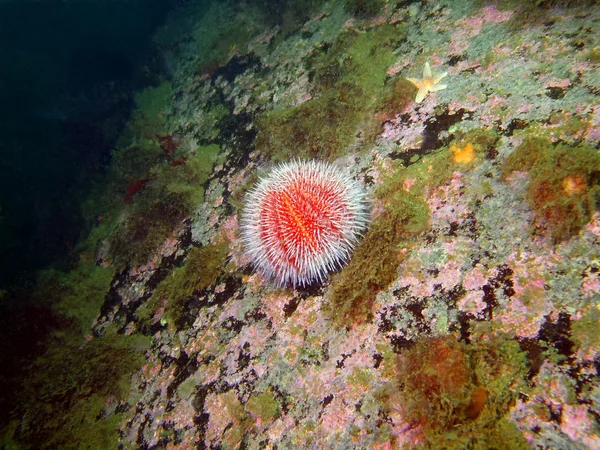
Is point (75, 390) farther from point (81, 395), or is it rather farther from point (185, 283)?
point (185, 283)

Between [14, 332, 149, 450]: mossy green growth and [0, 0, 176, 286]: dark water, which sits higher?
[0, 0, 176, 286]: dark water

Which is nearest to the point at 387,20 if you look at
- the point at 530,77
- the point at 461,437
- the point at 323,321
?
the point at 530,77

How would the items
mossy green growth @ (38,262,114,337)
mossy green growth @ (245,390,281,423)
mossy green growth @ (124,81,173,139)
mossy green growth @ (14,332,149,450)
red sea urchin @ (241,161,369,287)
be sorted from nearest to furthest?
1. mossy green growth @ (245,390,281,423)
2. red sea urchin @ (241,161,369,287)
3. mossy green growth @ (14,332,149,450)
4. mossy green growth @ (38,262,114,337)
5. mossy green growth @ (124,81,173,139)

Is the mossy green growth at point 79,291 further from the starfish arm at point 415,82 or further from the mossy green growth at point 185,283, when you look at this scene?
the starfish arm at point 415,82

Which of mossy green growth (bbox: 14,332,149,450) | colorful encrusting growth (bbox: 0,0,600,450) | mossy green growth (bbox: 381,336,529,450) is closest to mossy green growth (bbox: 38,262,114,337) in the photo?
colorful encrusting growth (bbox: 0,0,600,450)

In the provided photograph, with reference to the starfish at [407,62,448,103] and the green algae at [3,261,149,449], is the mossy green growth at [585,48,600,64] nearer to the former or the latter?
the starfish at [407,62,448,103]

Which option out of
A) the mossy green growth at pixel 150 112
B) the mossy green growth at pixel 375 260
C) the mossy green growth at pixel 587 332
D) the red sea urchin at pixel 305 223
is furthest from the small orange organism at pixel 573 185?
the mossy green growth at pixel 150 112
